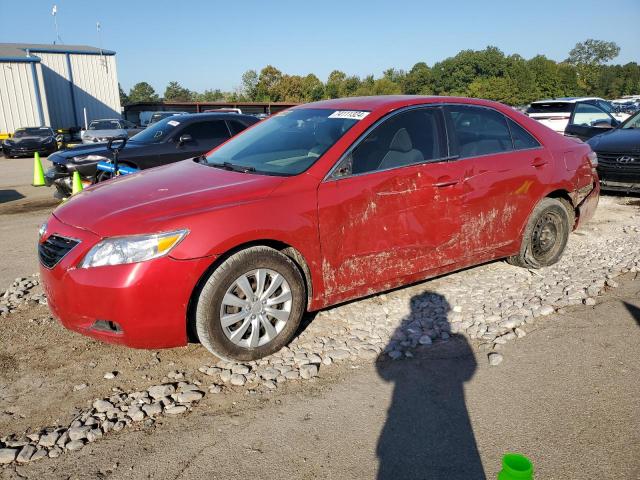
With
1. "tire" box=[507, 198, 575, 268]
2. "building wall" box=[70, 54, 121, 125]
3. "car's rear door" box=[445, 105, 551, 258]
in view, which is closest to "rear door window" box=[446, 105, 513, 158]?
Answer: "car's rear door" box=[445, 105, 551, 258]

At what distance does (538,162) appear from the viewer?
188 inches

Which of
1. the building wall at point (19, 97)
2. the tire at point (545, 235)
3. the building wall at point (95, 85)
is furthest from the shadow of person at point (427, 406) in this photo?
the building wall at point (95, 85)

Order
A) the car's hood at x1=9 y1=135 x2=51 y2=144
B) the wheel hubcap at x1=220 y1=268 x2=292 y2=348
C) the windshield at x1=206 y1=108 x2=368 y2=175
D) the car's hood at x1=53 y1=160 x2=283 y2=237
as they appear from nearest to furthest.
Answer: the car's hood at x1=53 y1=160 x2=283 y2=237 → the wheel hubcap at x1=220 y1=268 x2=292 y2=348 → the windshield at x1=206 y1=108 x2=368 y2=175 → the car's hood at x1=9 y1=135 x2=51 y2=144

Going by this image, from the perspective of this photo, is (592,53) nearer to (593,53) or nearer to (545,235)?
(593,53)

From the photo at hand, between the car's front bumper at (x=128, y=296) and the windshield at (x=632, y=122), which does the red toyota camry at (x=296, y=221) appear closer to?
the car's front bumper at (x=128, y=296)

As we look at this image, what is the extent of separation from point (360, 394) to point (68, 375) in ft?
6.10

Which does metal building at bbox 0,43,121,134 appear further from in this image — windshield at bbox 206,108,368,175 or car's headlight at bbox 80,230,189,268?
car's headlight at bbox 80,230,189,268

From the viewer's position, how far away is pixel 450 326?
156 inches

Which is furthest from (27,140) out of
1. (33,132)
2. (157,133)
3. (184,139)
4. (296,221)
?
(296,221)

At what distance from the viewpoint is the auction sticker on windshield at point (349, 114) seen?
3947 millimetres

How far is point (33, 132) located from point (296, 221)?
23.0 m

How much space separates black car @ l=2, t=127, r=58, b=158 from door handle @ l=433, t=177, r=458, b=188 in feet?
70.5

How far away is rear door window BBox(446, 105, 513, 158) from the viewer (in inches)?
170

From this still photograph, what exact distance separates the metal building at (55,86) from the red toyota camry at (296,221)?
30408mm
